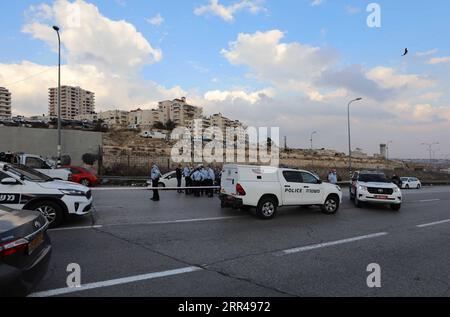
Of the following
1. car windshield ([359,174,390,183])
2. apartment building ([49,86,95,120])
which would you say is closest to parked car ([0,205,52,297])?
car windshield ([359,174,390,183])

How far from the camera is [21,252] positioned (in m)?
4.05

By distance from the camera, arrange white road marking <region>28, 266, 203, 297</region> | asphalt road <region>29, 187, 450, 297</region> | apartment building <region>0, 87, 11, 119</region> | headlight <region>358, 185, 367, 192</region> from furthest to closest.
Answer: apartment building <region>0, 87, 11, 119</region> < headlight <region>358, 185, 367, 192</region> < asphalt road <region>29, 187, 450, 297</region> < white road marking <region>28, 266, 203, 297</region>

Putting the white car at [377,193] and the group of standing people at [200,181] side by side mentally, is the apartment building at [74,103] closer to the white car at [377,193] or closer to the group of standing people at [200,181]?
the group of standing people at [200,181]

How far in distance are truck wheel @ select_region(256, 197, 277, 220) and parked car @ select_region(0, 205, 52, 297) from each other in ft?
25.9

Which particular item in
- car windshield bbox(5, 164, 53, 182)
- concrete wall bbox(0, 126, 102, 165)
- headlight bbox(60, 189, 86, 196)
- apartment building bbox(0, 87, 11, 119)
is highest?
apartment building bbox(0, 87, 11, 119)

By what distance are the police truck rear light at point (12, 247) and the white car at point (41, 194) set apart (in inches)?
204

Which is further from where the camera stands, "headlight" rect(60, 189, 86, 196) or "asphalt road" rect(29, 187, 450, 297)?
"headlight" rect(60, 189, 86, 196)

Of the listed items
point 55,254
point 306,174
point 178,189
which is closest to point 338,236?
point 306,174

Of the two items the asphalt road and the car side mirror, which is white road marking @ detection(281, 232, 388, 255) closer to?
the asphalt road

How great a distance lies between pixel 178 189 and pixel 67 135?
73.7 feet

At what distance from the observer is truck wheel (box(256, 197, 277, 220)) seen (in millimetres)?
11961

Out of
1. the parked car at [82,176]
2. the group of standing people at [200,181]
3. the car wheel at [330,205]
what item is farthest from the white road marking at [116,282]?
the parked car at [82,176]

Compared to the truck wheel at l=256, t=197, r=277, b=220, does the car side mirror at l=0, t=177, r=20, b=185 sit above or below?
above

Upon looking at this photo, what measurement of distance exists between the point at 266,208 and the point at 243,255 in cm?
501
